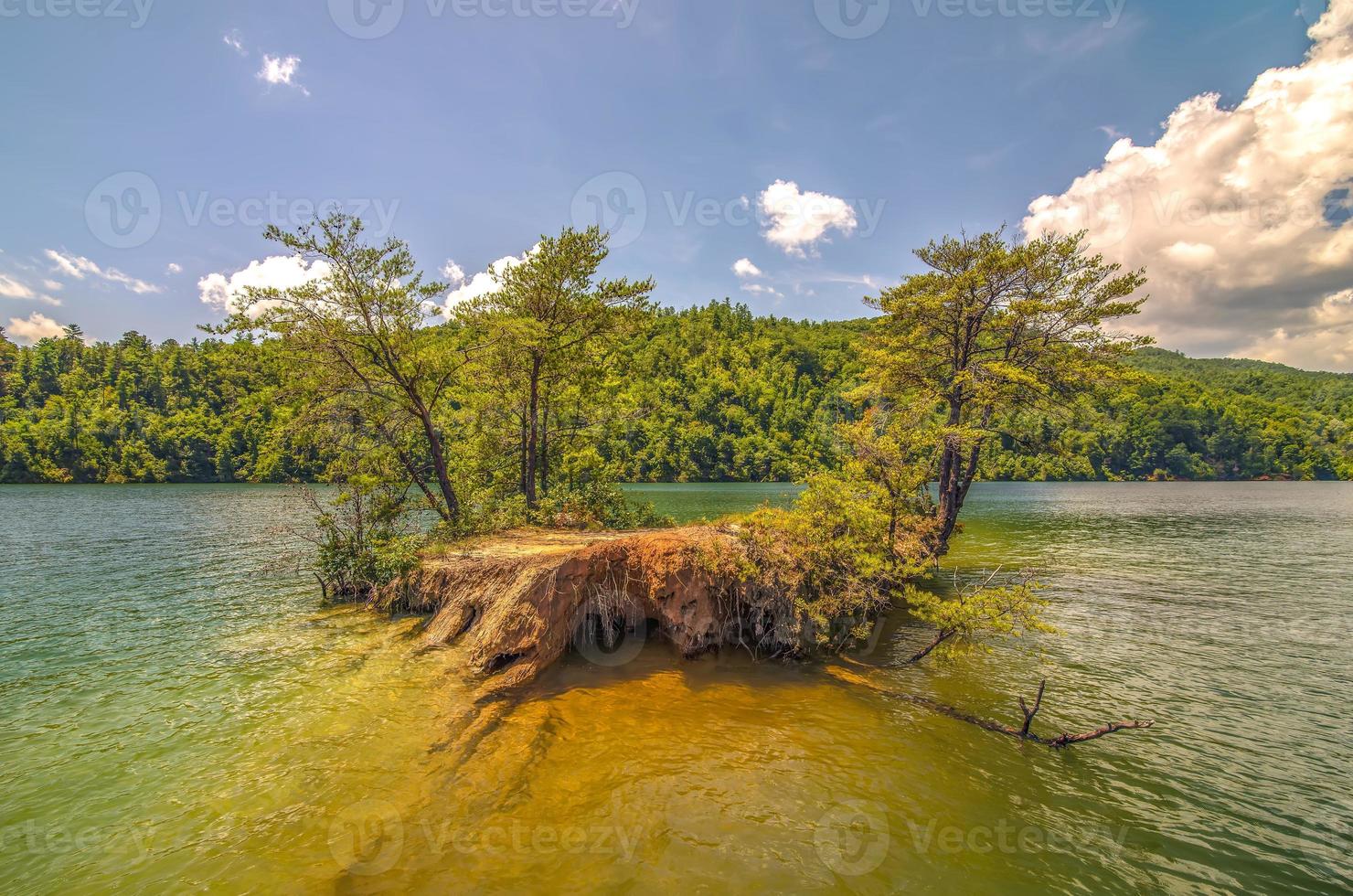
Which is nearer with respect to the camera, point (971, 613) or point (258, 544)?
point (971, 613)

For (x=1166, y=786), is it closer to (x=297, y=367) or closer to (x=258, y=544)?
(x=297, y=367)

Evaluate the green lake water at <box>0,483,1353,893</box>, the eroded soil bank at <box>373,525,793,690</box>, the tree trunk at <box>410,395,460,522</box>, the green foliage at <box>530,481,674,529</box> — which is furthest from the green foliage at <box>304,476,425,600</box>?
the green foliage at <box>530,481,674,529</box>

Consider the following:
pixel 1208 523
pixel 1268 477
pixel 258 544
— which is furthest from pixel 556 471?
pixel 1268 477

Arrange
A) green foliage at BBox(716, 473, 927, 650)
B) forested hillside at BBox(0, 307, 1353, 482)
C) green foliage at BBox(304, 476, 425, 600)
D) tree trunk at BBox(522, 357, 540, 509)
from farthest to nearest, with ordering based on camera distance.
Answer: forested hillside at BBox(0, 307, 1353, 482) → tree trunk at BBox(522, 357, 540, 509) → green foliage at BBox(304, 476, 425, 600) → green foliage at BBox(716, 473, 927, 650)

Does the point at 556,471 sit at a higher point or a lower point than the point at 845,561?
higher

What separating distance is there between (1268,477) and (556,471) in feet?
583

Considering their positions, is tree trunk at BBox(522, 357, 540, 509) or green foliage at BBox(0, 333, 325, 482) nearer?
tree trunk at BBox(522, 357, 540, 509)

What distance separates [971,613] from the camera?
1105 centimetres
